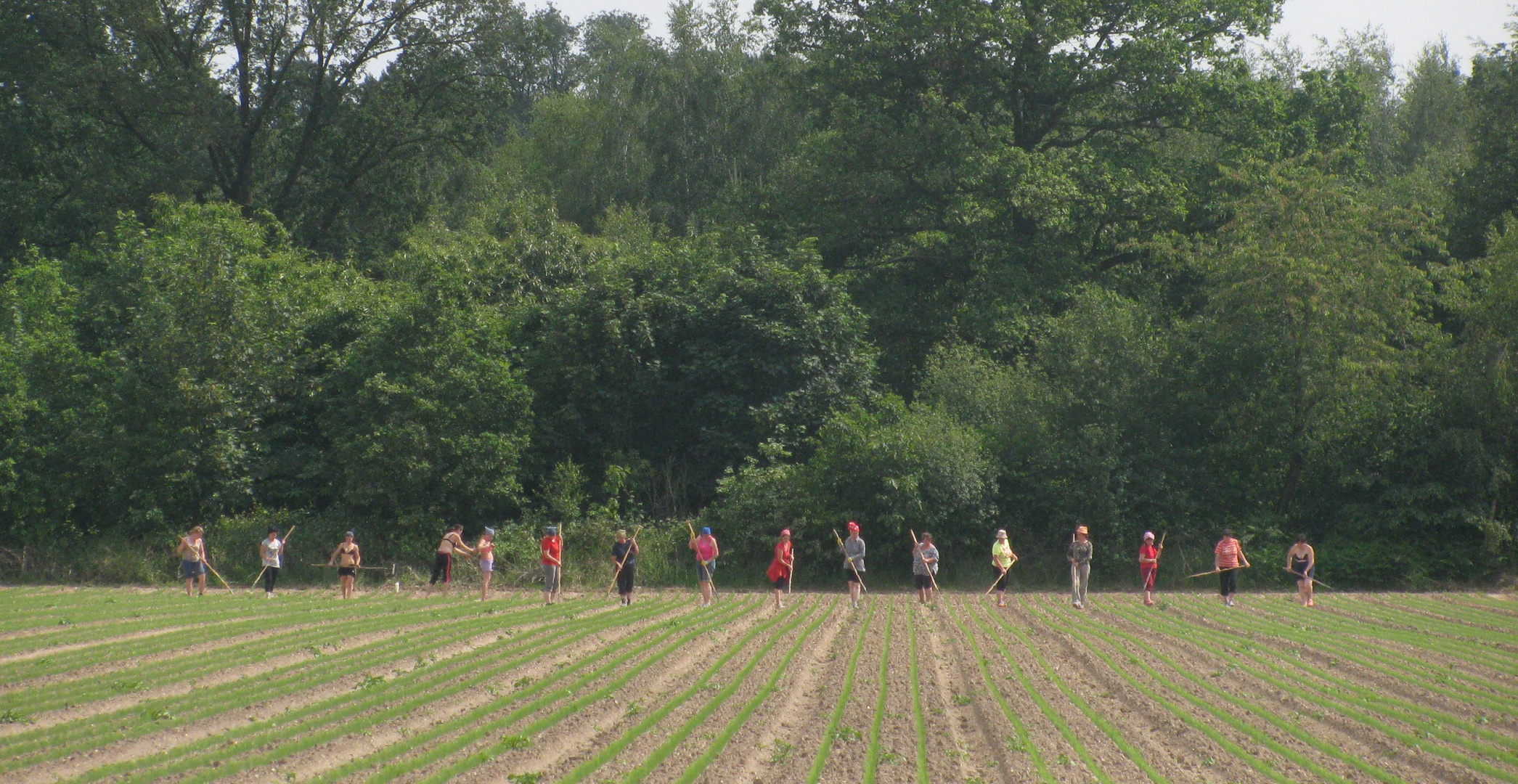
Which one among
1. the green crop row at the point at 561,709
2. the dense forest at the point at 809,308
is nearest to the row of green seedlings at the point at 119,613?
the dense forest at the point at 809,308

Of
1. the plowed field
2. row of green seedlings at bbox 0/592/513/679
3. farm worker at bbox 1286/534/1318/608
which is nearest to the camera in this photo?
the plowed field

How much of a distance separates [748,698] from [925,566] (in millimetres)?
11678

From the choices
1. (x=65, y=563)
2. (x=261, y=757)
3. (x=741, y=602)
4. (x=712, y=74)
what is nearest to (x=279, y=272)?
(x=65, y=563)

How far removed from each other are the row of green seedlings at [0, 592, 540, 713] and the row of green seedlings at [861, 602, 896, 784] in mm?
7421

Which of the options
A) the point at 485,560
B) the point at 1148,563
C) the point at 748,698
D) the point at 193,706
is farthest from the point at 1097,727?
the point at 485,560

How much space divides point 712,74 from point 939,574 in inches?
1250

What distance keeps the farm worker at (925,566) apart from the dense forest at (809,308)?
4.41 m

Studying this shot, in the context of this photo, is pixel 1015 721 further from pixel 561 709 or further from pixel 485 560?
pixel 485 560

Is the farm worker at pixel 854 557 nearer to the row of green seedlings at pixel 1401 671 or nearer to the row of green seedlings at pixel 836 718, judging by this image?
the row of green seedlings at pixel 836 718

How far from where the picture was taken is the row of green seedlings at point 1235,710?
11.3m

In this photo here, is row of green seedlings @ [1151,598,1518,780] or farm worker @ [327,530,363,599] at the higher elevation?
farm worker @ [327,530,363,599]

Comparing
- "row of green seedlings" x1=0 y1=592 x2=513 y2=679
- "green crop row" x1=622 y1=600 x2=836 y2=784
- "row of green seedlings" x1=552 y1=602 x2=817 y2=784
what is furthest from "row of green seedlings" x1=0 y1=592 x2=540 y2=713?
"green crop row" x1=622 y1=600 x2=836 y2=784

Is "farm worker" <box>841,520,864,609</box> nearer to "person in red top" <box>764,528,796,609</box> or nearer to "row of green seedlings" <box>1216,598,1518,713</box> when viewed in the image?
"person in red top" <box>764,528,796,609</box>

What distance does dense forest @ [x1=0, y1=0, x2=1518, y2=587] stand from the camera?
101ft
